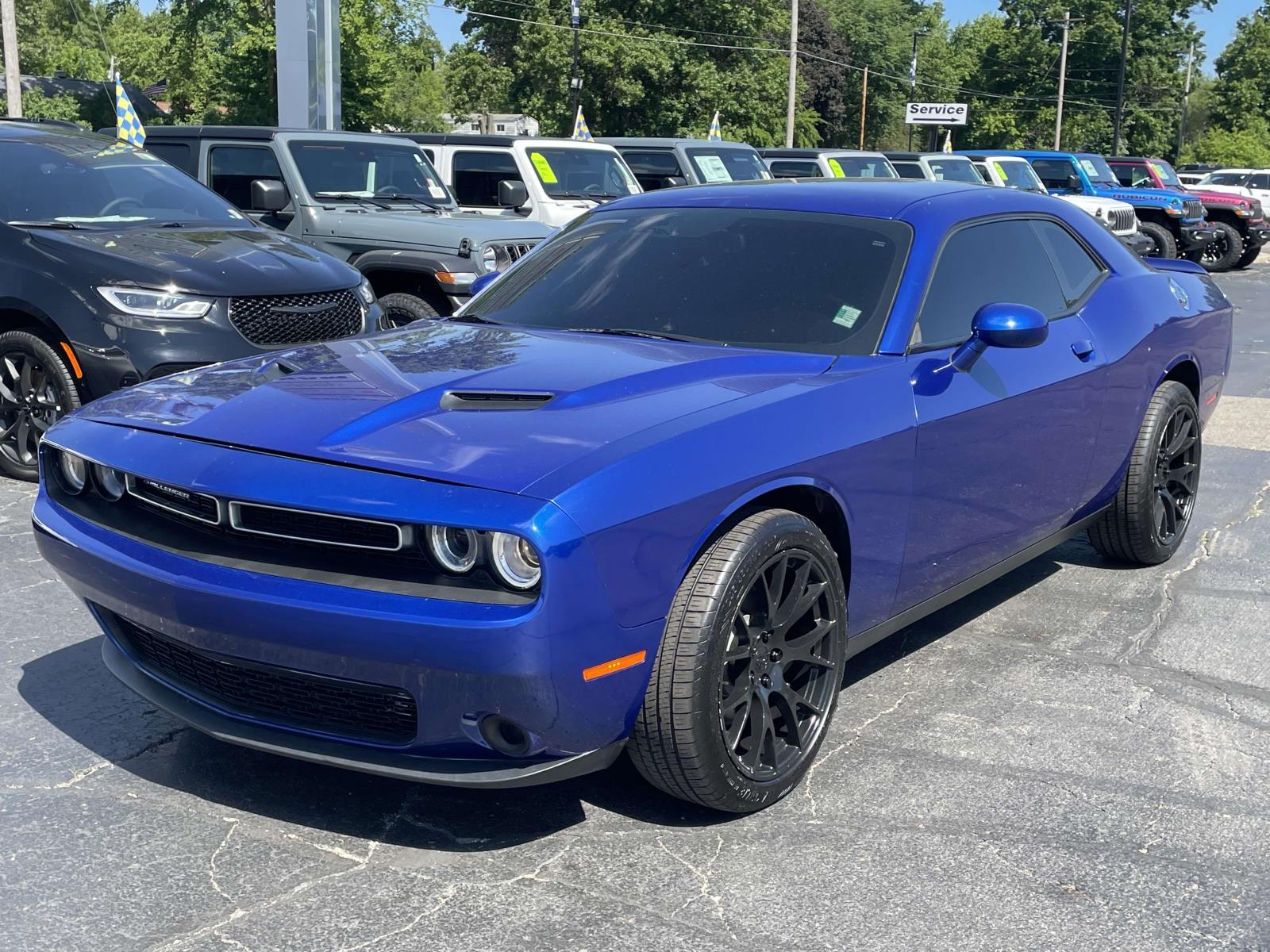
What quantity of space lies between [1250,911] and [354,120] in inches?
1880

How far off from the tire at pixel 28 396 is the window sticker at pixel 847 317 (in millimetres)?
4094

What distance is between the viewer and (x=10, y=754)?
11.8 feet

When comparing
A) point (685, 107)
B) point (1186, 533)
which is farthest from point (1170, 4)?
point (1186, 533)

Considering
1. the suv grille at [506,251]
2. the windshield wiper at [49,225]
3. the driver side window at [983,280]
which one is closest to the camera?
the driver side window at [983,280]

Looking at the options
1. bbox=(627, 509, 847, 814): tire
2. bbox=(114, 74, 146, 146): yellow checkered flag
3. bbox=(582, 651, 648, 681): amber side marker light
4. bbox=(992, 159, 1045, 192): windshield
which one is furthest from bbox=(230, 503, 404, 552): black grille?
bbox=(992, 159, 1045, 192): windshield

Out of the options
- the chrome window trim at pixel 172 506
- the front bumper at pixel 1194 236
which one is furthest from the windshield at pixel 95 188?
the front bumper at pixel 1194 236

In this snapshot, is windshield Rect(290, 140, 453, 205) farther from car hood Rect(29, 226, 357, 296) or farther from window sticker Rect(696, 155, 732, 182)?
window sticker Rect(696, 155, 732, 182)

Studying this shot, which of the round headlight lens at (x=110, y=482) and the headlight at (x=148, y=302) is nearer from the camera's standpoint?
the round headlight lens at (x=110, y=482)

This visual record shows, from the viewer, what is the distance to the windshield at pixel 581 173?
13.6m

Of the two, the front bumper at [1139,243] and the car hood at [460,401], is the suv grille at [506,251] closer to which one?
the car hood at [460,401]

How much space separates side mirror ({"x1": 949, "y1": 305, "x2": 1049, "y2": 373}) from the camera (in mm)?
3914

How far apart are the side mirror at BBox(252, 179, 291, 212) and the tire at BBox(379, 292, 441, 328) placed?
0.93 metres

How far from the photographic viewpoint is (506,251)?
975 centimetres

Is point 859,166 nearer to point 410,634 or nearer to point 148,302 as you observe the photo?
point 148,302
